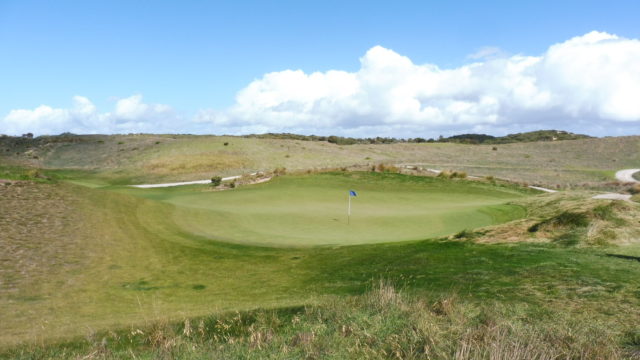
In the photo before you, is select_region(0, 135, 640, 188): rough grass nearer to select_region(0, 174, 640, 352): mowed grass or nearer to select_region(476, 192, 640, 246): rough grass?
select_region(476, 192, 640, 246): rough grass

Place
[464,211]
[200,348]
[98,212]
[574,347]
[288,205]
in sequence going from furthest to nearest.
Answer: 1. [288,205]
2. [464,211]
3. [98,212]
4. [200,348]
5. [574,347]

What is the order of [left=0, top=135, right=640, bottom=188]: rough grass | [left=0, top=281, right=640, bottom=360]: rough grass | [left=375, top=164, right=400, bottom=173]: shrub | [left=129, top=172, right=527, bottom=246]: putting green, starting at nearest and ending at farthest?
[left=0, top=281, right=640, bottom=360]: rough grass < [left=129, top=172, right=527, bottom=246]: putting green < [left=375, top=164, right=400, bottom=173]: shrub < [left=0, top=135, right=640, bottom=188]: rough grass

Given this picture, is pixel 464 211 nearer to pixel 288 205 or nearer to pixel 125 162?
pixel 288 205

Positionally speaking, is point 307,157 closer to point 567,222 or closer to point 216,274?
point 216,274

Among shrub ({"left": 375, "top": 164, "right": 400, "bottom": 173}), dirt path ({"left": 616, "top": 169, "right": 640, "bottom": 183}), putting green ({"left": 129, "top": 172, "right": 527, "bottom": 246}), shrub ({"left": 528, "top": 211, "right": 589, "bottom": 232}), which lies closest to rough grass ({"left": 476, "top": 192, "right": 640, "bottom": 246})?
shrub ({"left": 528, "top": 211, "right": 589, "bottom": 232})

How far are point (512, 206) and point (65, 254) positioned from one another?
75.8ft

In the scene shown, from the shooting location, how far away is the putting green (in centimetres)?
2150

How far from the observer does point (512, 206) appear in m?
27.6

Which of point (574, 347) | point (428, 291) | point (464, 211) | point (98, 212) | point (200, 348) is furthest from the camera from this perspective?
point (464, 211)

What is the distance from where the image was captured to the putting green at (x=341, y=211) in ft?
70.5

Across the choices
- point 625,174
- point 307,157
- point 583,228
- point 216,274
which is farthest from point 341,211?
point 625,174

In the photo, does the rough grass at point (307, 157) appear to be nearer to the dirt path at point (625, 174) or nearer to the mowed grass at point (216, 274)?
the dirt path at point (625, 174)

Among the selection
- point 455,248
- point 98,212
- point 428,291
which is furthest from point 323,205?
point 428,291

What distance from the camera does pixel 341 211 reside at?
28625 millimetres
